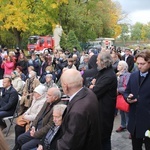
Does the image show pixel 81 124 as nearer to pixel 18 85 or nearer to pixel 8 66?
pixel 18 85

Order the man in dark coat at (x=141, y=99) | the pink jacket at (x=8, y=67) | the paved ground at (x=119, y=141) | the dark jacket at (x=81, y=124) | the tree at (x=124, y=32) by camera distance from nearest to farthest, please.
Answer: the dark jacket at (x=81, y=124), the man in dark coat at (x=141, y=99), the paved ground at (x=119, y=141), the pink jacket at (x=8, y=67), the tree at (x=124, y=32)

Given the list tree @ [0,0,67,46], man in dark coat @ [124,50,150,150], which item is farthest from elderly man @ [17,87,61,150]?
tree @ [0,0,67,46]

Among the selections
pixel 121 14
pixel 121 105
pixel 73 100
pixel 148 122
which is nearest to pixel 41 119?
pixel 121 105

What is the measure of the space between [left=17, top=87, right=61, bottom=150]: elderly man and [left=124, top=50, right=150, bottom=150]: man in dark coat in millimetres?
1457

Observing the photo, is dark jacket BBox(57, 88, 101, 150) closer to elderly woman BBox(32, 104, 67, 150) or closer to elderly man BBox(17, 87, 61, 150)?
elderly woman BBox(32, 104, 67, 150)

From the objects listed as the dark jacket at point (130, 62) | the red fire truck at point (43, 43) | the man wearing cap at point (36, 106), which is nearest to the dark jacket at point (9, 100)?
the man wearing cap at point (36, 106)

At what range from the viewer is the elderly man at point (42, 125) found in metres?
4.71

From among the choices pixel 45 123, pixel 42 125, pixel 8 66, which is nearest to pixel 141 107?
pixel 45 123

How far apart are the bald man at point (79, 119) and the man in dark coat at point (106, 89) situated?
4.06ft

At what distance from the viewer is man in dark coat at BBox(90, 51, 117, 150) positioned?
4.15 meters

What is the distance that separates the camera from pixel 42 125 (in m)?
4.94

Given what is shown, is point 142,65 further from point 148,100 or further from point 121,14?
point 121,14

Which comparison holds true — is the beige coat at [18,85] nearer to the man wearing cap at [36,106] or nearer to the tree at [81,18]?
the man wearing cap at [36,106]

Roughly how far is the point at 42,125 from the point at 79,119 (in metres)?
2.36
